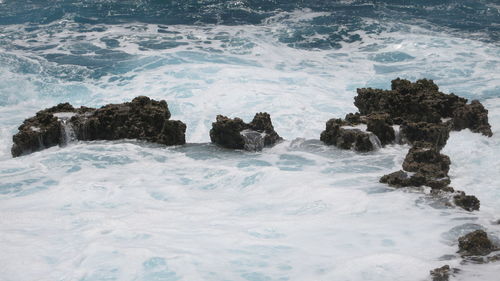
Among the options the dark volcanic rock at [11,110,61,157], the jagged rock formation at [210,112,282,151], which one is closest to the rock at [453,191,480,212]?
the jagged rock formation at [210,112,282,151]

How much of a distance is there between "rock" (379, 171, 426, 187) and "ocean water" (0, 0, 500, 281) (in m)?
0.23

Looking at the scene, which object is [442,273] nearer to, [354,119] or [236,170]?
[236,170]

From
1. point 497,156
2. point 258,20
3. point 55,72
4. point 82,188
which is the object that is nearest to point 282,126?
point 497,156

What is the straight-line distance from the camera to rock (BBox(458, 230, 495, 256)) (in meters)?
7.05

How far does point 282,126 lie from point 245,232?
7689mm

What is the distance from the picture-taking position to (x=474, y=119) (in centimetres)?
1336

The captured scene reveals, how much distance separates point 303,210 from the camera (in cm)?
919

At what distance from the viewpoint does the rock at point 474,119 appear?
13.2 meters

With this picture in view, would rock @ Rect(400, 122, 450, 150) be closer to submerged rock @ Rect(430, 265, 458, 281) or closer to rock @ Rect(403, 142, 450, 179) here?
rock @ Rect(403, 142, 450, 179)

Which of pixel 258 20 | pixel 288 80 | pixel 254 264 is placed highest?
pixel 258 20

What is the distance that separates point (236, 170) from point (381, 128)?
3553 millimetres

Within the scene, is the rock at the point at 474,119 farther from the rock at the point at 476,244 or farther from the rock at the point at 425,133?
the rock at the point at 476,244

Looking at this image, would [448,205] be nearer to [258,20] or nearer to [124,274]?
[124,274]

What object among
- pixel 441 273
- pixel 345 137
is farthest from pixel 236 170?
pixel 441 273
